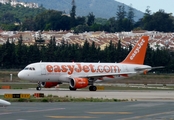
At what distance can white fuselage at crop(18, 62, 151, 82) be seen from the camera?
6212 centimetres

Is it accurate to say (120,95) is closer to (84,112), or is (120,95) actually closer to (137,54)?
(137,54)

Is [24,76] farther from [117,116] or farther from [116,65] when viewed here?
[117,116]

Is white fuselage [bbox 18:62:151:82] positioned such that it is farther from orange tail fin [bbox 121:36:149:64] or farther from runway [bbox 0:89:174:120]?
runway [bbox 0:89:174:120]

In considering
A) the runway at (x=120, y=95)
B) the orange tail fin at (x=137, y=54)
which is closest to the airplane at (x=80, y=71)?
the orange tail fin at (x=137, y=54)

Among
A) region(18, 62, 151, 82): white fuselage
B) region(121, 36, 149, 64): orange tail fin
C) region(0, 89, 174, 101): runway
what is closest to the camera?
region(0, 89, 174, 101): runway

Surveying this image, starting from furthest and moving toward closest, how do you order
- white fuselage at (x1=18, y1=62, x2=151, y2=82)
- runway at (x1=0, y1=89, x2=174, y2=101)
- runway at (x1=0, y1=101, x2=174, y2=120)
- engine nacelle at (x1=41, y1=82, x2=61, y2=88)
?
1. engine nacelle at (x1=41, y1=82, x2=61, y2=88)
2. white fuselage at (x1=18, y1=62, x2=151, y2=82)
3. runway at (x1=0, y1=89, x2=174, y2=101)
4. runway at (x1=0, y1=101, x2=174, y2=120)

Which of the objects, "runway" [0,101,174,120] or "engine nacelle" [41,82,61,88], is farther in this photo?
"engine nacelle" [41,82,61,88]

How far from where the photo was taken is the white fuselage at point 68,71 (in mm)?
62125

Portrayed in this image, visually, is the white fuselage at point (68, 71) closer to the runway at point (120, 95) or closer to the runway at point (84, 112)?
the runway at point (120, 95)

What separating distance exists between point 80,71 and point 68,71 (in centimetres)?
138

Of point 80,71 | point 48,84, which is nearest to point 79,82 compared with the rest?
point 80,71

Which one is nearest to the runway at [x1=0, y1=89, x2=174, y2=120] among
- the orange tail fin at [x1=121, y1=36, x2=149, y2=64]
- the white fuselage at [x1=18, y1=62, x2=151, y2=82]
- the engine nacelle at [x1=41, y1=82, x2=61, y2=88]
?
the white fuselage at [x1=18, y1=62, x2=151, y2=82]

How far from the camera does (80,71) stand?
6475 cm

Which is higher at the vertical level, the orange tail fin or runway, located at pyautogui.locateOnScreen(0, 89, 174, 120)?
the orange tail fin
